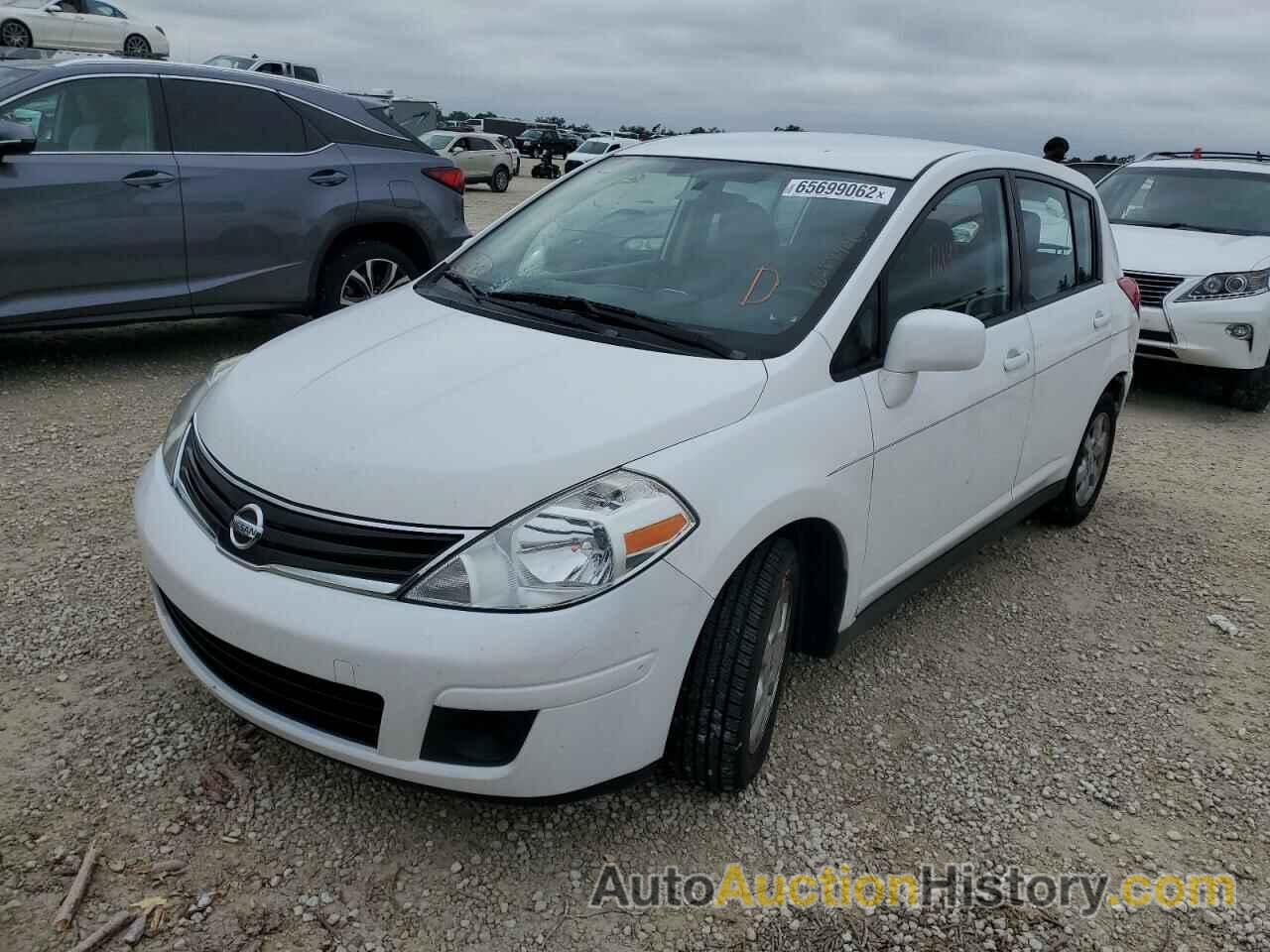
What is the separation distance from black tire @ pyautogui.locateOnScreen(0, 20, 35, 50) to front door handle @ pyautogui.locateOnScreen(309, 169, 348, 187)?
16.1m

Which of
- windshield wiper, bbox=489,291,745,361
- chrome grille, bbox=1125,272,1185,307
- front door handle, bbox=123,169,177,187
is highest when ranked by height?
windshield wiper, bbox=489,291,745,361

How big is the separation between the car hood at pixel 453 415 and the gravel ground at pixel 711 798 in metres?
0.69

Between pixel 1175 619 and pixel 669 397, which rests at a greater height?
pixel 669 397

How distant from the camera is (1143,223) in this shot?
820 centimetres

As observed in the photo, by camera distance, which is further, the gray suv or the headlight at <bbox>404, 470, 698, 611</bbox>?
the gray suv

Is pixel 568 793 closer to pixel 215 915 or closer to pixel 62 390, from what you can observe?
pixel 215 915

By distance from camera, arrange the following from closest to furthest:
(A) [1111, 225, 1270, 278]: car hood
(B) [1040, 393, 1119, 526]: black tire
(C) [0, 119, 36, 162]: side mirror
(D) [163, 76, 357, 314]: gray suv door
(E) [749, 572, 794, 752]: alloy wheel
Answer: (E) [749, 572, 794, 752]: alloy wheel, (B) [1040, 393, 1119, 526]: black tire, (C) [0, 119, 36, 162]: side mirror, (D) [163, 76, 357, 314]: gray suv door, (A) [1111, 225, 1270, 278]: car hood

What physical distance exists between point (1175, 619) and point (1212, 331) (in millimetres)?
3827

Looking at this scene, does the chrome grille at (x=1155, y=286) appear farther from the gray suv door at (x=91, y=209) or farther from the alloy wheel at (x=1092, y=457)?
the gray suv door at (x=91, y=209)

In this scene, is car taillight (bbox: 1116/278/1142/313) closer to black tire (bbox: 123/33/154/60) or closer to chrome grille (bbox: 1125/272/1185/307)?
chrome grille (bbox: 1125/272/1185/307)

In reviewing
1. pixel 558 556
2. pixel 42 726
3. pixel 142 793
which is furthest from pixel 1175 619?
pixel 42 726

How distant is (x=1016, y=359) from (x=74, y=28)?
2158cm

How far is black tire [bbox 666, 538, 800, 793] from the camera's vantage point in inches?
95.7

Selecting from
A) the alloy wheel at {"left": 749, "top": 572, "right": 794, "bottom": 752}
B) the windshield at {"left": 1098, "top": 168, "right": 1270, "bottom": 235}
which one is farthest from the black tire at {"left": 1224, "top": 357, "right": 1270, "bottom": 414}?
the alloy wheel at {"left": 749, "top": 572, "right": 794, "bottom": 752}
